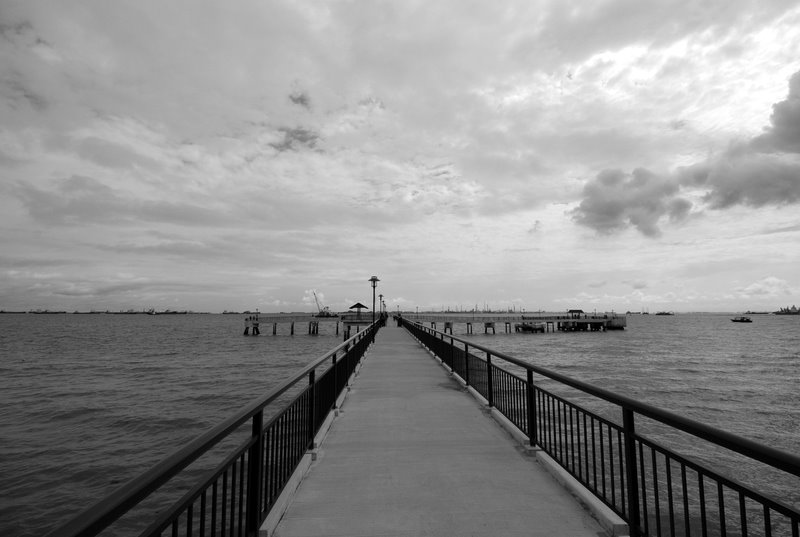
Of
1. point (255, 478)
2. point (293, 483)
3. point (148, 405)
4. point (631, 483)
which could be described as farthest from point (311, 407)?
point (148, 405)

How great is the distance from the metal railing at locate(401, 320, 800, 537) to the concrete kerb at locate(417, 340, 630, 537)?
2.9 inches

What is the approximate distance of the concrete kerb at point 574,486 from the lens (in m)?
3.50

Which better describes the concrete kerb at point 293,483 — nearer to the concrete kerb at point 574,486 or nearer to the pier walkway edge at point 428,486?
the pier walkway edge at point 428,486

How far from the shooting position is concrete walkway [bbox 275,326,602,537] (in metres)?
3.67

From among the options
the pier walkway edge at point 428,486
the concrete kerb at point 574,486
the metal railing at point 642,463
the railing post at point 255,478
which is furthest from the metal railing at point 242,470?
the concrete kerb at point 574,486

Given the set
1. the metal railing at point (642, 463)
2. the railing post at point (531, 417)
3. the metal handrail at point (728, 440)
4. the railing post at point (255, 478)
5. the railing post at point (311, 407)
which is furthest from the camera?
the railing post at point (531, 417)

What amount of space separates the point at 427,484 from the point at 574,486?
58.2 inches

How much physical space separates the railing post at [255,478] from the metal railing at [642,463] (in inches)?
107

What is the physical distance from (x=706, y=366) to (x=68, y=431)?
3713 centimetres

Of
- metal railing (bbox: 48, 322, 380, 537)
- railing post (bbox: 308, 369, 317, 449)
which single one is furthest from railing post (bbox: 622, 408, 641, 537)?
railing post (bbox: 308, 369, 317, 449)

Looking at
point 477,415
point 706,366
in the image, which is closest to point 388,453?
point 477,415

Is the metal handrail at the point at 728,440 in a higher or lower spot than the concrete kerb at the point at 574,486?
higher

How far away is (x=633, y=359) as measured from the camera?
3494 cm

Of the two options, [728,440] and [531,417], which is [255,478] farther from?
[531,417]
